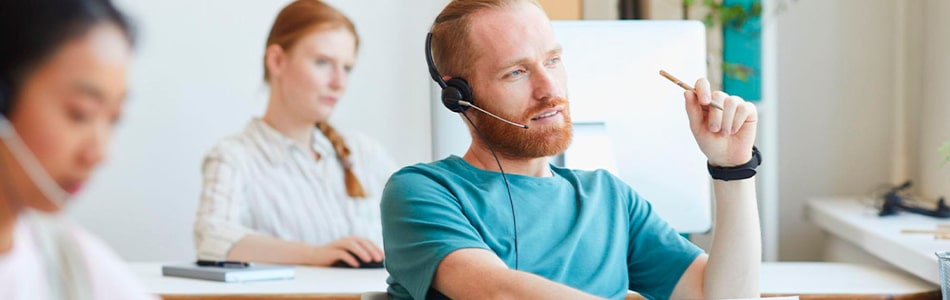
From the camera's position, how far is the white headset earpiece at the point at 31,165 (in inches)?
14.4

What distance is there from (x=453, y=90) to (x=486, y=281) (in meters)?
0.28

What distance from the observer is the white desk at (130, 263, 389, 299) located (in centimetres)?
172

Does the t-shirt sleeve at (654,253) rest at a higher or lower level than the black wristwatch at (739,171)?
lower

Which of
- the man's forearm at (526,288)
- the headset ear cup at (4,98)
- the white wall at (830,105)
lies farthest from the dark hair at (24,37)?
the white wall at (830,105)

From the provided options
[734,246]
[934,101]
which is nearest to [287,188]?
[734,246]

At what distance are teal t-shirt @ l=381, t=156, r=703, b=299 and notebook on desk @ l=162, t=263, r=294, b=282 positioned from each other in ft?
2.07

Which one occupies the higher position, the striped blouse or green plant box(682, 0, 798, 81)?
green plant box(682, 0, 798, 81)

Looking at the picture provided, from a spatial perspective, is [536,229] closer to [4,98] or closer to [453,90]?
[453,90]

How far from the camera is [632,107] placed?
165 centimetres

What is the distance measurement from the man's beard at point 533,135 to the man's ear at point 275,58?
178 centimetres

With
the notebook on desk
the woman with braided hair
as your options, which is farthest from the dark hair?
the woman with braided hair

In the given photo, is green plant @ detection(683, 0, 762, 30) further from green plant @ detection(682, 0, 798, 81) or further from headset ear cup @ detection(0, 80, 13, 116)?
headset ear cup @ detection(0, 80, 13, 116)

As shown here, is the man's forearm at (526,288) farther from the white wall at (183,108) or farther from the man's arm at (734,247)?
the white wall at (183,108)

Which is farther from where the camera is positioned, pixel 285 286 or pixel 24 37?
pixel 285 286
